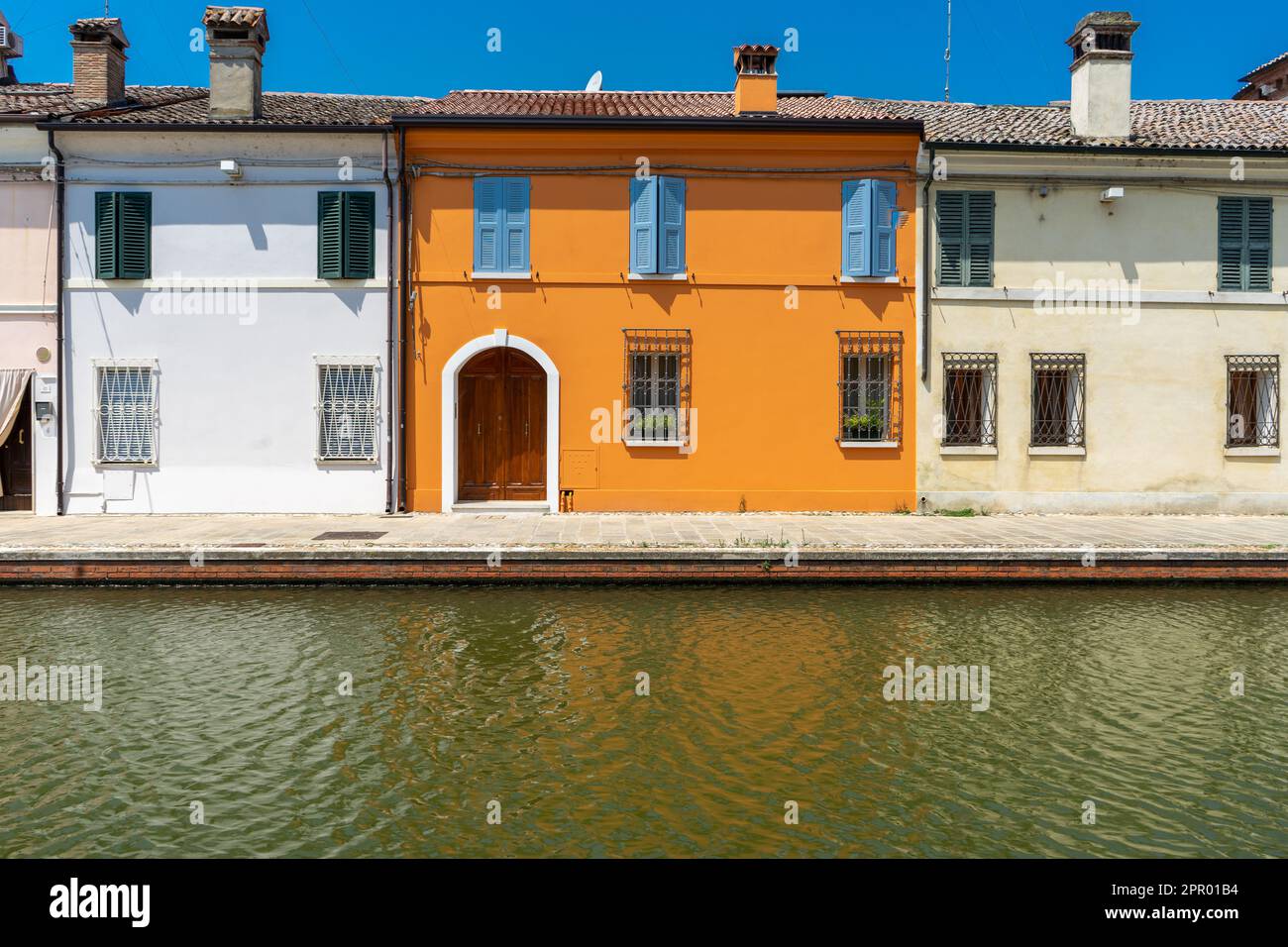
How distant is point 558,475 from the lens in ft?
51.1

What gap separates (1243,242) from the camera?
15859 mm

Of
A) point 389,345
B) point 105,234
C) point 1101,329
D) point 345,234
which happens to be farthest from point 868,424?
point 105,234

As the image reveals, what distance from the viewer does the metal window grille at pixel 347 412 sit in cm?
1540

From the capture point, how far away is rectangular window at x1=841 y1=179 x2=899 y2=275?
15586 millimetres

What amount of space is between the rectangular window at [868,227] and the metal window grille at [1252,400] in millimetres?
6042

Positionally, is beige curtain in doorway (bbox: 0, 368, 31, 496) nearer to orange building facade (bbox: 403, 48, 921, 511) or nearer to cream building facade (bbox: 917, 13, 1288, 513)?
orange building facade (bbox: 403, 48, 921, 511)

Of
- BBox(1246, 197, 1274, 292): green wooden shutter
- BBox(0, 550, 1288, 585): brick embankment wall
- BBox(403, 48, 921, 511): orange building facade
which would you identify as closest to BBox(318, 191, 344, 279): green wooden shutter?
BBox(403, 48, 921, 511): orange building facade

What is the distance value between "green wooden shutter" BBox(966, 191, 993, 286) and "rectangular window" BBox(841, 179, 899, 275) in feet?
4.05

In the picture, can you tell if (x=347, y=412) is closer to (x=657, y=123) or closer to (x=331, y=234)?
(x=331, y=234)

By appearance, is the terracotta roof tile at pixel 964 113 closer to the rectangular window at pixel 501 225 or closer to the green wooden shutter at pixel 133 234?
the rectangular window at pixel 501 225

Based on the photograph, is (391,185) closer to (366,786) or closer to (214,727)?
(214,727)

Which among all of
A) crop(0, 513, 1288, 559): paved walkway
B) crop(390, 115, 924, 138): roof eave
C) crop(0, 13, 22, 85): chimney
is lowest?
crop(0, 513, 1288, 559): paved walkway
